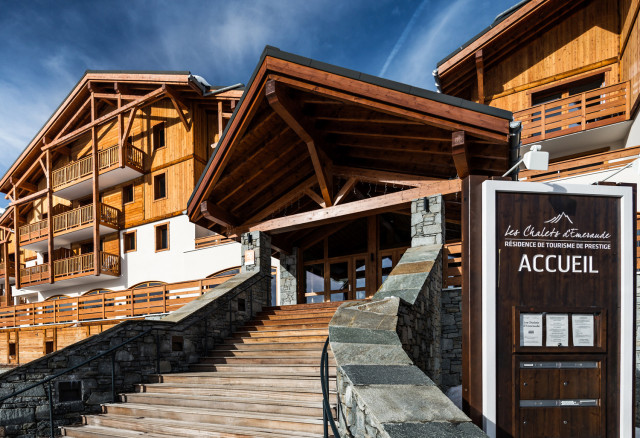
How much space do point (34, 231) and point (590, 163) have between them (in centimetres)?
2614

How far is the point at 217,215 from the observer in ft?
35.4

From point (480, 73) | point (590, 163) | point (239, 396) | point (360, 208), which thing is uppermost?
point (480, 73)

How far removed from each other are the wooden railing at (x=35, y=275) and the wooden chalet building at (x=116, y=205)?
2.5 inches

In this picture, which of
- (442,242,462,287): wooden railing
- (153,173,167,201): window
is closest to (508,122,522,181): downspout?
(442,242,462,287): wooden railing

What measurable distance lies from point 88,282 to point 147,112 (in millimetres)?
9027

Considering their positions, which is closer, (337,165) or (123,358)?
(123,358)

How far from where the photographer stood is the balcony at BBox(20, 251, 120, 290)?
19969 mm

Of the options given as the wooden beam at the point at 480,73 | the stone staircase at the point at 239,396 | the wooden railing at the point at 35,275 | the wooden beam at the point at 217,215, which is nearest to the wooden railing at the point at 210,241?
the wooden beam at the point at 217,215

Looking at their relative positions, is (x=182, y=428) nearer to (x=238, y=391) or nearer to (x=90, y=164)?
(x=238, y=391)

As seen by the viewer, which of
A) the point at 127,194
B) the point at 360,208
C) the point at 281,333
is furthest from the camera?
the point at 127,194

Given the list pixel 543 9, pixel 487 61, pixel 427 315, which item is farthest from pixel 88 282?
pixel 543 9

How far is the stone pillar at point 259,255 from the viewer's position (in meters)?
11.0

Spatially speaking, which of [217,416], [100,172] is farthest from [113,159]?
[217,416]

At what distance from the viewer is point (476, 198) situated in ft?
13.2
